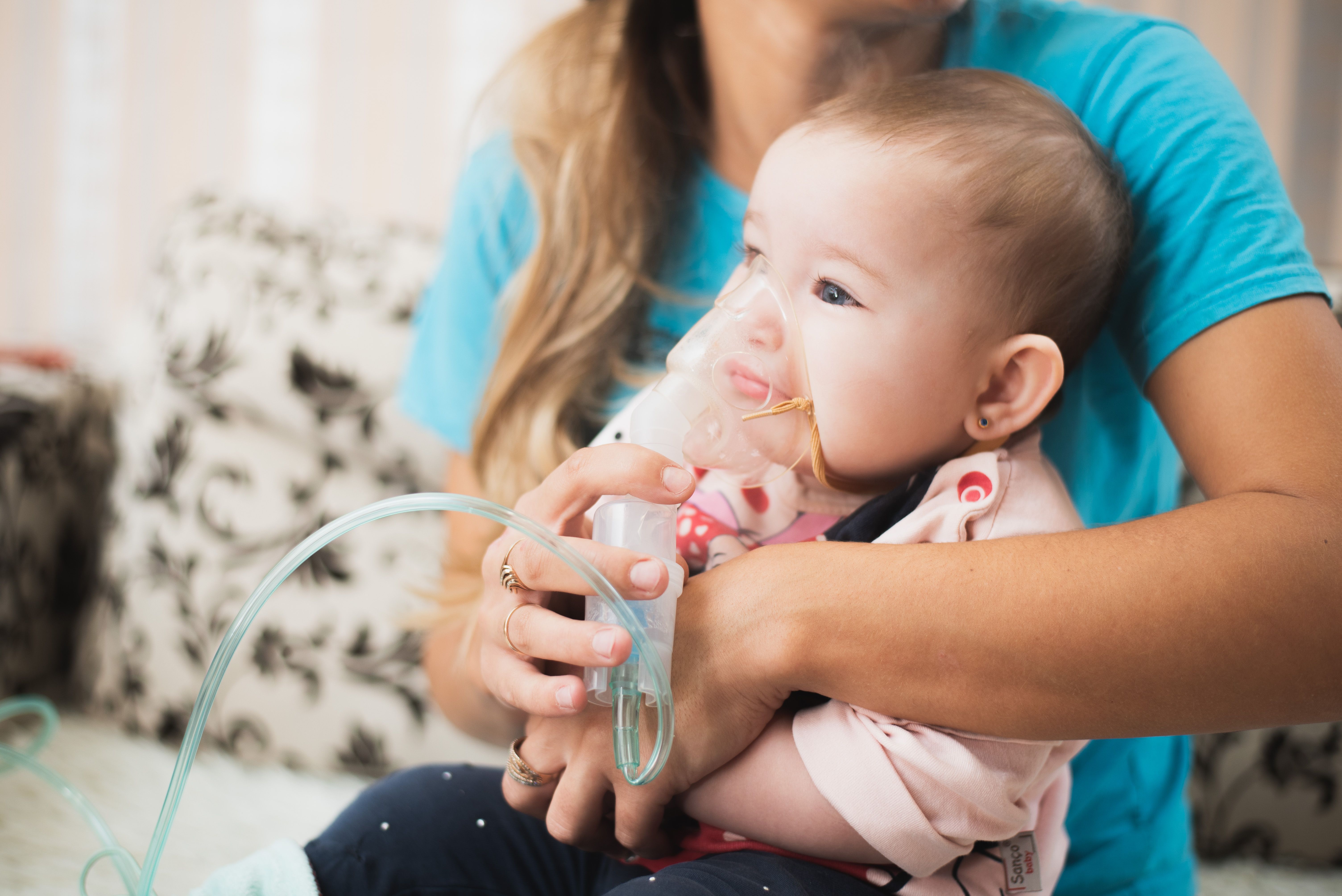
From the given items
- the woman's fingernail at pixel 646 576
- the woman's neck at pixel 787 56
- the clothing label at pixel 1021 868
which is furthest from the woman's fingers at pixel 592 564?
the woman's neck at pixel 787 56

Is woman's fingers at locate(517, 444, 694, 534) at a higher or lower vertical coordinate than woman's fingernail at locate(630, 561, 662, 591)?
higher

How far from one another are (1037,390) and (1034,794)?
0.30 m

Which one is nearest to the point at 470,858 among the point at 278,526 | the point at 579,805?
the point at 579,805

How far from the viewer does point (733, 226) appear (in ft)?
3.35

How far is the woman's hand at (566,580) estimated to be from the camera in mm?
574

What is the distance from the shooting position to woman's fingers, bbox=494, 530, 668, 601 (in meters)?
0.57

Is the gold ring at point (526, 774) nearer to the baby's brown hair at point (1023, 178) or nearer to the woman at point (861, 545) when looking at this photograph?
the woman at point (861, 545)

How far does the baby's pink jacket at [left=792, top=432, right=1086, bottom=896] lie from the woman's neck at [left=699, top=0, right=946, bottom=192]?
370 mm

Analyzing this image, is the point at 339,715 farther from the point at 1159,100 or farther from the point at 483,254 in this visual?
the point at 1159,100

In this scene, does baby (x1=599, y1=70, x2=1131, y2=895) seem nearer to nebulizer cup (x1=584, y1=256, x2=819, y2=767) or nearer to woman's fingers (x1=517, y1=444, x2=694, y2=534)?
nebulizer cup (x1=584, y1=256, x2=819, y2=767)

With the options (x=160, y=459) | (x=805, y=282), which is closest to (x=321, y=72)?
(x=160, y=459)

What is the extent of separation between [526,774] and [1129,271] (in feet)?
2.02

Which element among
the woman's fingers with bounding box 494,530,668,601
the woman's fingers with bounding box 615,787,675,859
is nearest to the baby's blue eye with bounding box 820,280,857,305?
the woman's fingers with bounding box 494,530,668,601

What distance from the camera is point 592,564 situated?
22.7 inches
